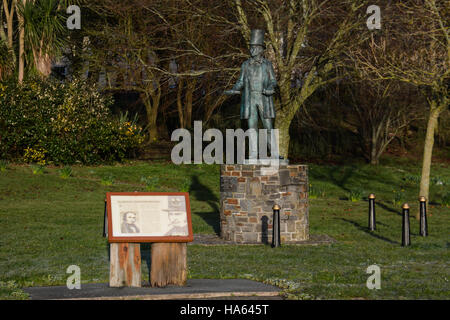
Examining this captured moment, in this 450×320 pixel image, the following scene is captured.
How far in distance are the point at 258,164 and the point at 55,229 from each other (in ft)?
14.9

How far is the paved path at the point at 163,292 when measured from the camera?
858 cm

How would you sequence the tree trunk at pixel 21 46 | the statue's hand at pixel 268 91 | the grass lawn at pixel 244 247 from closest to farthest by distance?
the grass lawn at pixel 244 247 → the statue's hand at pixel 268 91 → the tree trunk at pixel 21 46

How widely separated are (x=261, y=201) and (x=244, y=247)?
3.56 ft

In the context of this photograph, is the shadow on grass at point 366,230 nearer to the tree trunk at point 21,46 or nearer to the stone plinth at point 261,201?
the stone plinth at point 261,201

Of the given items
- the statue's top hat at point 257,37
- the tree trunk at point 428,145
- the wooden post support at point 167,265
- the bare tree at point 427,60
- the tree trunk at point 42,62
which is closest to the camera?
the wooden post support at point 167,265

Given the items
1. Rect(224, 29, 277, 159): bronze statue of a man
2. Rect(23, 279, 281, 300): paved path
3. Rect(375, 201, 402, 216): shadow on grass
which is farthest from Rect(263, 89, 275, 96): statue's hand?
Rect(375, 201, 402, 216): shadow on grass

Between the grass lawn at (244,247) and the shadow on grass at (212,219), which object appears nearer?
the grass lawn at (244,247)

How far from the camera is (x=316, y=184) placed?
1016 inches

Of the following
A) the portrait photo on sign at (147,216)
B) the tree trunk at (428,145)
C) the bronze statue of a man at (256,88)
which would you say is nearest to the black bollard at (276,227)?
the bronze statue of a man at (256,88)

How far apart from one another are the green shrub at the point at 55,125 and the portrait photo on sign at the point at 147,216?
17.5 meters

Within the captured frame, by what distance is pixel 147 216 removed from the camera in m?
9.30

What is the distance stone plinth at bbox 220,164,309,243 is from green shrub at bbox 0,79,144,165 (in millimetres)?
12973

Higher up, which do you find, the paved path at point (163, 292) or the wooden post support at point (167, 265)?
the wooden post support at point (167, 265)

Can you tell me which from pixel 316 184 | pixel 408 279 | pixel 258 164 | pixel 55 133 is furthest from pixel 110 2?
pixel 408 279
